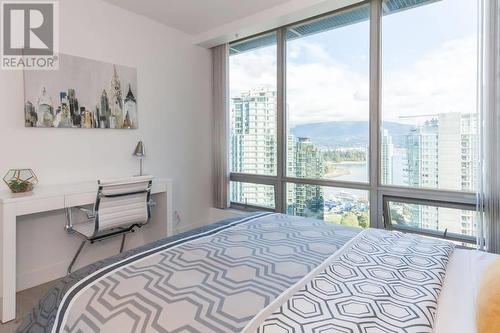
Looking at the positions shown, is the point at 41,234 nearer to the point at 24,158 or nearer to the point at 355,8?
the point at 24,158

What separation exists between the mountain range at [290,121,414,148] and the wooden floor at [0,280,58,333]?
280 centimetres

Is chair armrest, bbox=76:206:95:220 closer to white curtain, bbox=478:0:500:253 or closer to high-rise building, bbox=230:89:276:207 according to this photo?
high-rise building, bbox=230:89:276:207

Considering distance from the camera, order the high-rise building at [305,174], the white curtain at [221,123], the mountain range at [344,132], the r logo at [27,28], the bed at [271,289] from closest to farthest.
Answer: the bed at [271,289], the r logo at [27,28], the mountain range at [344,132], the high-rise building at [305,174], the white curtain at [221,123]

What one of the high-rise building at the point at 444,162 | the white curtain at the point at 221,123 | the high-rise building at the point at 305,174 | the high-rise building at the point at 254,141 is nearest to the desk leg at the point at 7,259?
the white curtain at the point at 221,123

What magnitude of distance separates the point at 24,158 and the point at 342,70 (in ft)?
9.78

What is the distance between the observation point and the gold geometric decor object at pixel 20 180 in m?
2.19

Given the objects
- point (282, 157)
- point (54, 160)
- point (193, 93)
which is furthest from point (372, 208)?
point (54, 160)


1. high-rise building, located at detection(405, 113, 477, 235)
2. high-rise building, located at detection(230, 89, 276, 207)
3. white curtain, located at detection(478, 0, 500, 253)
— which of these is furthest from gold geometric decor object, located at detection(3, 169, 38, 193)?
white curtain, located at detection(478, 0, 500, 253)

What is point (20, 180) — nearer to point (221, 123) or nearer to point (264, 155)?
point (221, 123)

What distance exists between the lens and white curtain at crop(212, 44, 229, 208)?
3779mm

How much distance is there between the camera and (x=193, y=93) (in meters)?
3.77

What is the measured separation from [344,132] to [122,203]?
A: 7.29 ft

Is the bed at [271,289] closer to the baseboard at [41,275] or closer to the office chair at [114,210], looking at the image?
the office chair at [114,210]

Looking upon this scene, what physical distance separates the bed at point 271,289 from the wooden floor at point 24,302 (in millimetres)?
969
